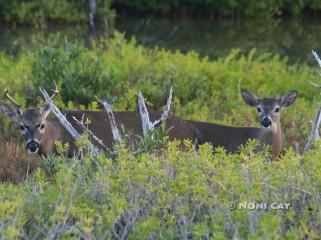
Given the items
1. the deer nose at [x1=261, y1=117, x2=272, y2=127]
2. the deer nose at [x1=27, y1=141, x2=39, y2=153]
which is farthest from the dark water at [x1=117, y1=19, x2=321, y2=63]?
the deer nose at [x1=27, y1=141, x2=39, y2=153]

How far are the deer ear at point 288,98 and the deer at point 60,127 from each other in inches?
39.5

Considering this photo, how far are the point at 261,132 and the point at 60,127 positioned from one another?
84.5 inches

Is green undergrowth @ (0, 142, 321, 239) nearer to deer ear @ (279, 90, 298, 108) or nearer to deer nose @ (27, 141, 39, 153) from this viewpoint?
deer nose @ (27, 141, 39, 153)

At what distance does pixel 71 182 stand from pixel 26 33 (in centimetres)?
2972

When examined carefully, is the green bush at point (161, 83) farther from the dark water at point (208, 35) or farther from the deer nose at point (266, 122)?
the dark water at point (208, 35)

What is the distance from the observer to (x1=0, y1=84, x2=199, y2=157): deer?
9.58 metres

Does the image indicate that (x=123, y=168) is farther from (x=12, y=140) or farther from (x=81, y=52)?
(x=81, y=52)

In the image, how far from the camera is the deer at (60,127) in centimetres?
958

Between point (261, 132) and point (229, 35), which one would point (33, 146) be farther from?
point (229, 35)

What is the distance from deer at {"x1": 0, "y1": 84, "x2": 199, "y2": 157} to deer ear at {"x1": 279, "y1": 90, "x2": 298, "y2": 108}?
1003 mm

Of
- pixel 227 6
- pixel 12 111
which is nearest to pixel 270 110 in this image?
pixel 12 111

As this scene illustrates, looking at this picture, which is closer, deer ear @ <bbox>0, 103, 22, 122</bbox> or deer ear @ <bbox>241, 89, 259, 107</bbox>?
deer ear @ <bbox>0, 103, 22, 122</bbox>

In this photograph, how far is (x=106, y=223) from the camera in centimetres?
500

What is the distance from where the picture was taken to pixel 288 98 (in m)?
10.4
